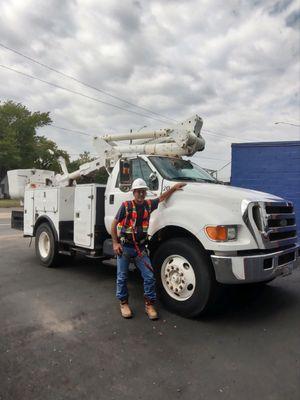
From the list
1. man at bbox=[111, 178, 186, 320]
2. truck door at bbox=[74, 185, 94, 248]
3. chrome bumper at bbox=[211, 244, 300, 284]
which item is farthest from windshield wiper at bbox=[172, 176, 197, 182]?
truck door at bbox=[74, 185, 94, 248]

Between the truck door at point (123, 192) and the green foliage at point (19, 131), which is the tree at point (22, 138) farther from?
the truck door at point (123, 192)

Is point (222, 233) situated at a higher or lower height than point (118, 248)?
higher

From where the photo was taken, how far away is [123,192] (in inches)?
247

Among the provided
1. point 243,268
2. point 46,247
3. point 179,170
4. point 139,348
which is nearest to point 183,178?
point 179,170

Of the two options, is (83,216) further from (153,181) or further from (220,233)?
(220,233)

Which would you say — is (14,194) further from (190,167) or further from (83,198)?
(190,167)

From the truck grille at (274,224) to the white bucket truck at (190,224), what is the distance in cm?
1

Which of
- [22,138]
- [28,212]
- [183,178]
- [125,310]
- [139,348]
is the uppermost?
[22,138]

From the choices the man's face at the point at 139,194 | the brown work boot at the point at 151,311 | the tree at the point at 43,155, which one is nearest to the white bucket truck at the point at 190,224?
the brown work boot at the point at 151,311

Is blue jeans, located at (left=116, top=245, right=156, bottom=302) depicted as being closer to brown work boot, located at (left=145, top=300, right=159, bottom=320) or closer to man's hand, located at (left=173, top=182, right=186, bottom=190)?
brown work boot, located at (left=145, top=300, right=159, bottom=320)

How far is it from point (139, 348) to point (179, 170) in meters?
2.94

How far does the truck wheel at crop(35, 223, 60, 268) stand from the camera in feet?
25.3

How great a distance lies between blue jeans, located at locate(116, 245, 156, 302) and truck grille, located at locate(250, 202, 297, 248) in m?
1.45

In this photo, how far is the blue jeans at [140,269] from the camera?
4988 mm
